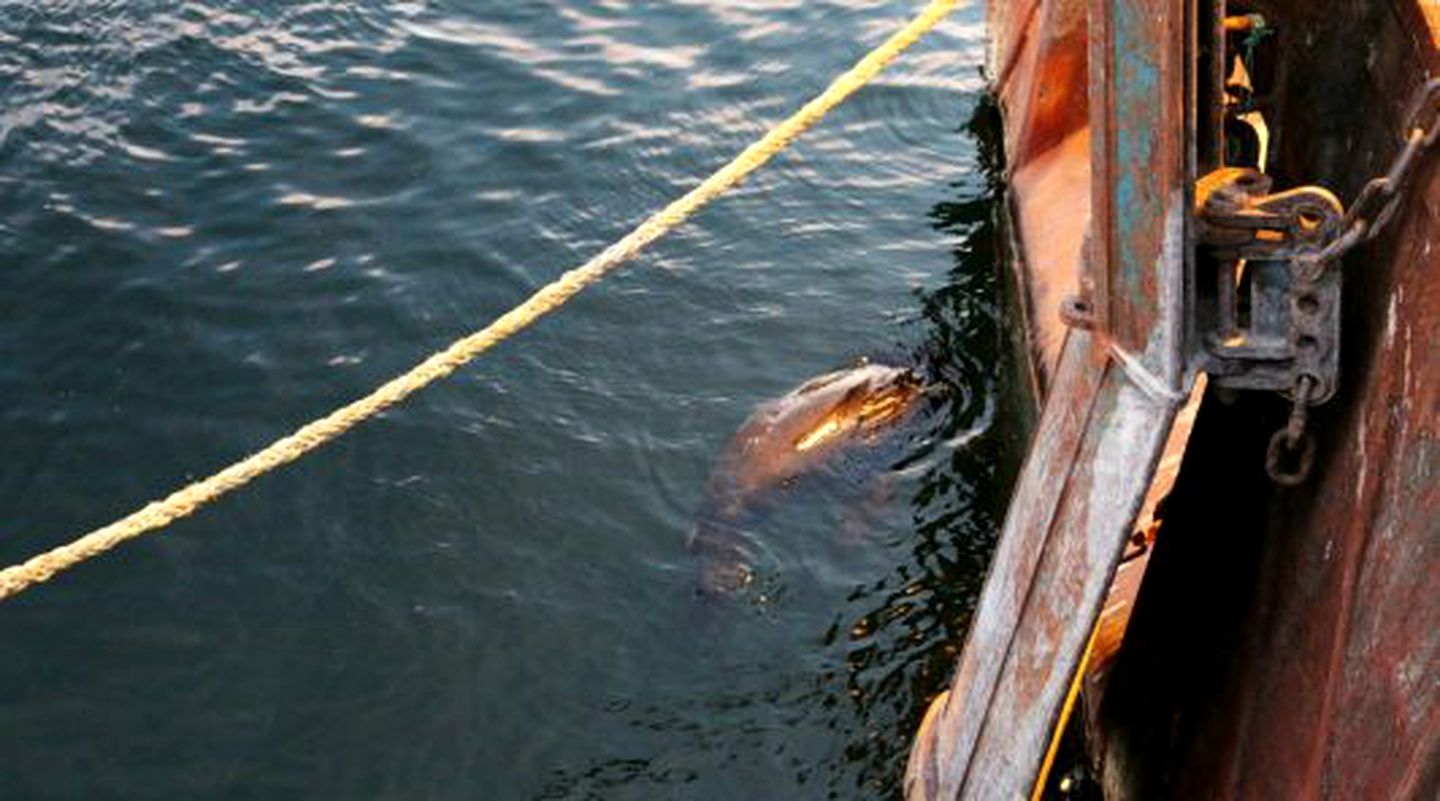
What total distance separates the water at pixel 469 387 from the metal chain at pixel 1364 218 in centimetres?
264

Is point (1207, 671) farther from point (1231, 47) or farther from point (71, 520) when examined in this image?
point (71, 520)

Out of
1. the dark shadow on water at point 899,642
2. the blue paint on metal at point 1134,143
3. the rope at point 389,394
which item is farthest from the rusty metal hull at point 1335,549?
the rope at point 389,394

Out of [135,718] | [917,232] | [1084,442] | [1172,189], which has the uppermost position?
[1172,189]

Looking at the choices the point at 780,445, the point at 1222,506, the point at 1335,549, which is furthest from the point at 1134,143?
the point at 780,445

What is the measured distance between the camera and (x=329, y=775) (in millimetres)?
6266

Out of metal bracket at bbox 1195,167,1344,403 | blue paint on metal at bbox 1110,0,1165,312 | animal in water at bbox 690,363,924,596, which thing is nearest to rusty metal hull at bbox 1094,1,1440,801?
metal bracket at bbox 1195,167,1344,403

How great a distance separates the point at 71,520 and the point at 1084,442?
16.2ft

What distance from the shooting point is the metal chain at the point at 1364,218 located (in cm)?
344

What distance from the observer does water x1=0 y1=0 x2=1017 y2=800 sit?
21.3 feet

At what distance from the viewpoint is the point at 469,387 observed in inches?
326

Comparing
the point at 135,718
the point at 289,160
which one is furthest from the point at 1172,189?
the point at 289,160

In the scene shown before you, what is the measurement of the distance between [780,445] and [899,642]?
1.22m

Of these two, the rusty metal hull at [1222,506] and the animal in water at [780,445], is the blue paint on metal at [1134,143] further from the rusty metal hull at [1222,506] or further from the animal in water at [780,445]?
the animal in water at [780,445]

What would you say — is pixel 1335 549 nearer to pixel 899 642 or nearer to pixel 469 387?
pixel 899 642
